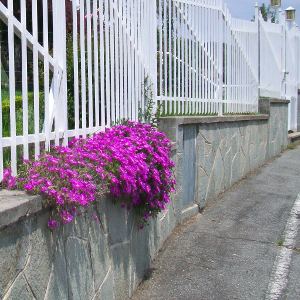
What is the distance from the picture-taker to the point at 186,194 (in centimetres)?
612

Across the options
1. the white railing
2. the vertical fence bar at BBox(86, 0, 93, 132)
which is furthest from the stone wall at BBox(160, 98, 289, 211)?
the vertical fence bar at BBox(86, 0, 93, 132)

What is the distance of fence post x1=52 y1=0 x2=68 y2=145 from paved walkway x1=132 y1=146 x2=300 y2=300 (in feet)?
5.20

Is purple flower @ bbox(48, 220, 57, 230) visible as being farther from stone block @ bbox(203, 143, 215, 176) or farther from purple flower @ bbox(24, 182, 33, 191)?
stone block @ bbox(203, 143, 215, 176)

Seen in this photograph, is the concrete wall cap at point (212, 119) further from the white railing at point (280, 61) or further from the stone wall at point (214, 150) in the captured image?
the white railing at point (280, 61)

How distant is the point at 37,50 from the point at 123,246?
163 cm

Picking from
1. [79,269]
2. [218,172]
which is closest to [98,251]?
[79,269]

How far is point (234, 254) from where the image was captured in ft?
16.5

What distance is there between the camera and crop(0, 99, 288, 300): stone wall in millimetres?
2250

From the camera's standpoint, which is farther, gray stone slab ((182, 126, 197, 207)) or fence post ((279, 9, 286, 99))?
fence post ((279, 9, 286, 99))

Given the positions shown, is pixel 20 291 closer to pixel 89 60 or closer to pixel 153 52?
pixel 89 60

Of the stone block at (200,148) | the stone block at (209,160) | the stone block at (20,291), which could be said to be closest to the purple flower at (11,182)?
the stone block at (20,291)

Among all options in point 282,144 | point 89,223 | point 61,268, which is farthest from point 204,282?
point 282,144

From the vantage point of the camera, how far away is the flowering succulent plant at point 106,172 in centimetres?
262

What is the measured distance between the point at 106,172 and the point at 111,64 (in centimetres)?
163
